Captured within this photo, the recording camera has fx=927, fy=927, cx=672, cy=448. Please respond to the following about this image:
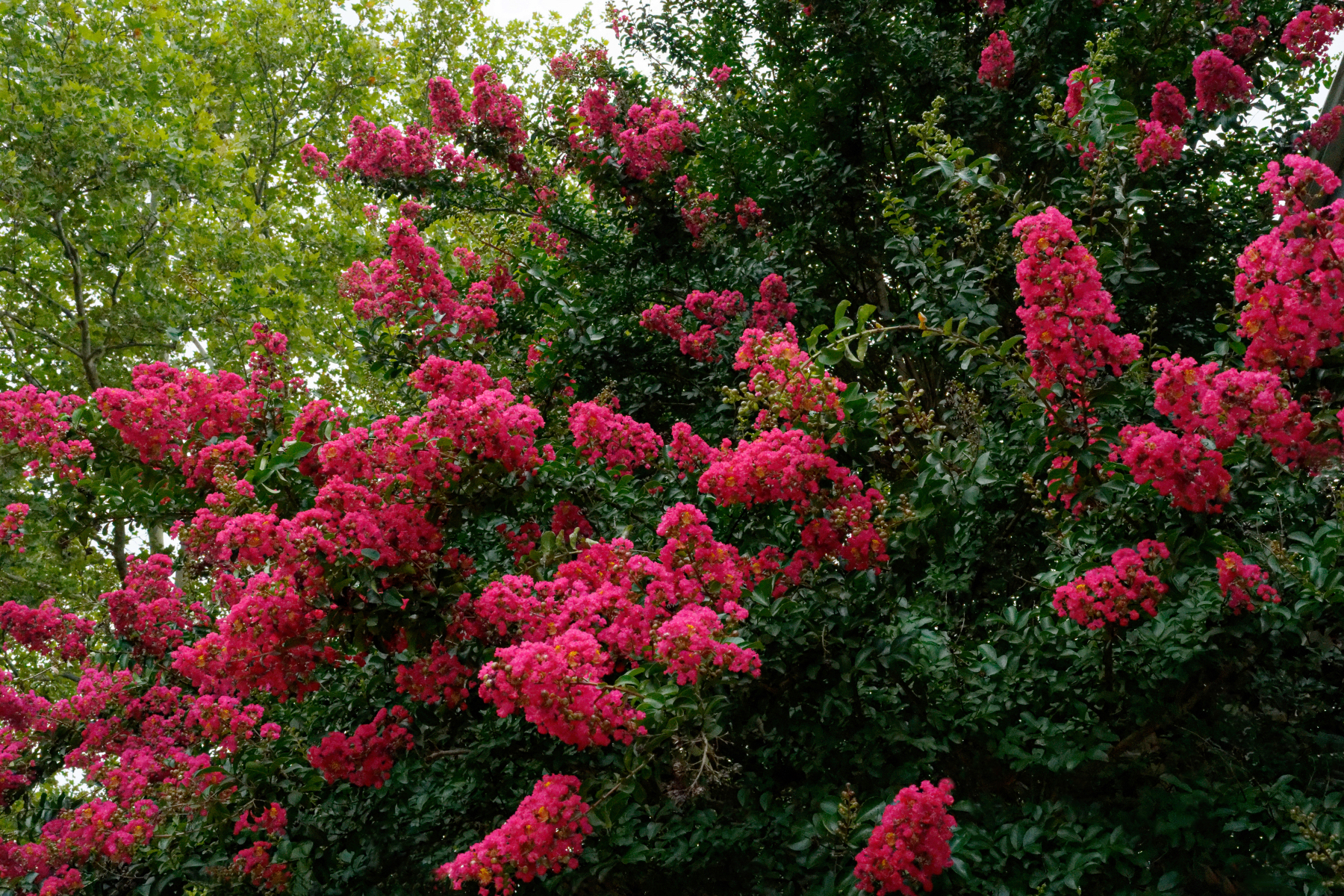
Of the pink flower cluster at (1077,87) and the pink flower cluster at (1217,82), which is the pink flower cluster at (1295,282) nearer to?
the pink flower cluster at (1077,87)

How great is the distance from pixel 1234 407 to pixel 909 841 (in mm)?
1428

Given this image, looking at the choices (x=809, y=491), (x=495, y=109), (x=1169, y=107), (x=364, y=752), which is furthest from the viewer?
(x=495, y=109)

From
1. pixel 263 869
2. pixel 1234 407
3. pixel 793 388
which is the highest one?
pixel 793 388

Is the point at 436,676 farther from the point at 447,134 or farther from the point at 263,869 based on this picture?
the point at 447,134

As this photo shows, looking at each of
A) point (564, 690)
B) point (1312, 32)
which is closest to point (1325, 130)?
point (1312, 32)

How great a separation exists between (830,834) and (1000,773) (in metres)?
0.87

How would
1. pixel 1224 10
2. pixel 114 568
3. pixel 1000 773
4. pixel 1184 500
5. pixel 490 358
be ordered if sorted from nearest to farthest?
pixel 1184 500
pixel 1000 773
pixel 1224 10
pixel 490 358
pixel 114 568

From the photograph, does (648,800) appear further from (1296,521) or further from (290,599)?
(1296,521)

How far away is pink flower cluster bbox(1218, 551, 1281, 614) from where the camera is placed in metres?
2.45

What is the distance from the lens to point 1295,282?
2.31m

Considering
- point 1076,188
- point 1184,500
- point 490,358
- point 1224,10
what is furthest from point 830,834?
point 1224,10

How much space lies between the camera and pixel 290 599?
9.61 feet

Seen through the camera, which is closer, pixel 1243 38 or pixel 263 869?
pixel 263 869

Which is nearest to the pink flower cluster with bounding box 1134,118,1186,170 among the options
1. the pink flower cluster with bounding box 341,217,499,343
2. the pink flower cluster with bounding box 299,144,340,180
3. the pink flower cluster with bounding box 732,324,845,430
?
the pink flower cluster with bounding box 732,324,845,430
